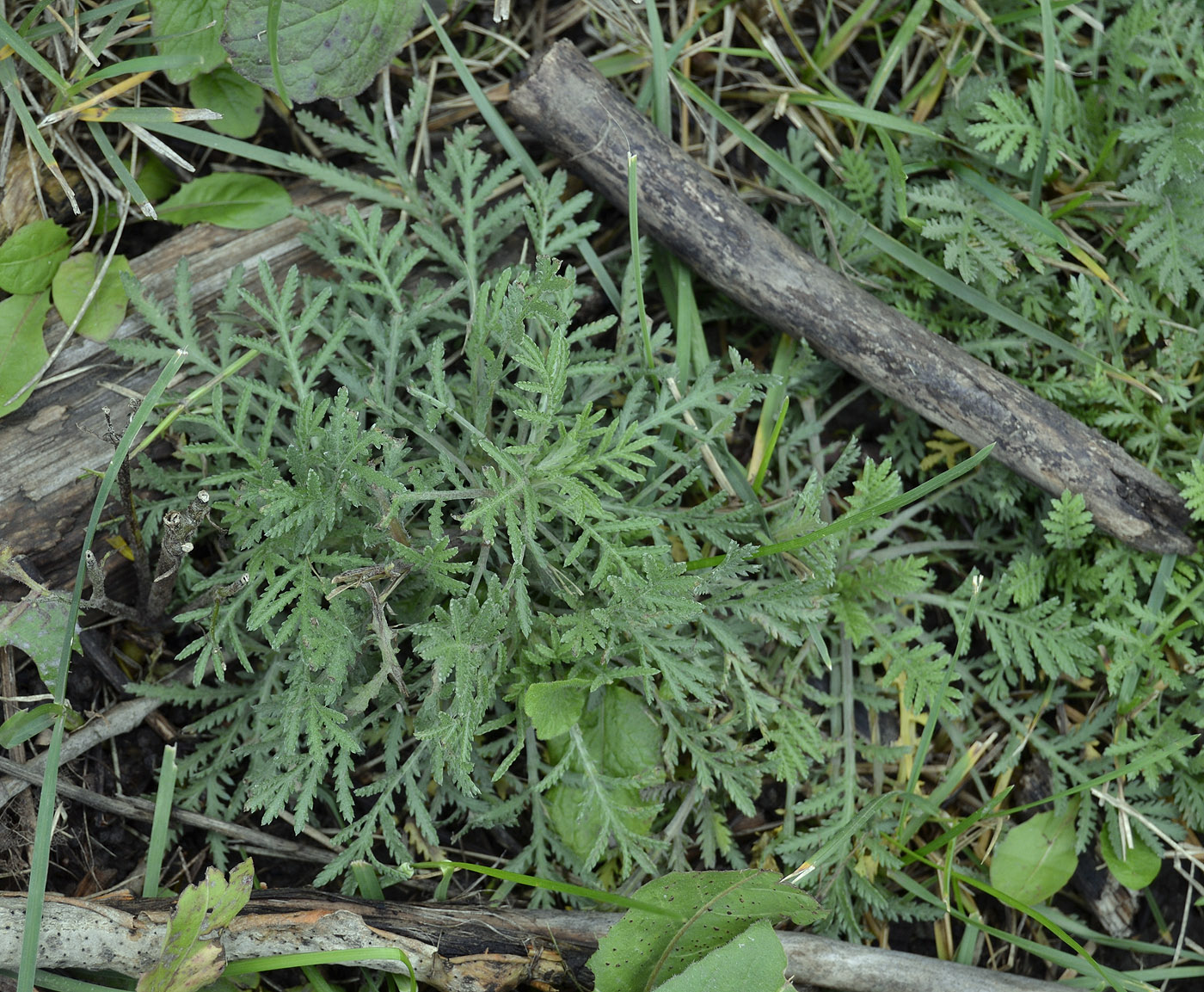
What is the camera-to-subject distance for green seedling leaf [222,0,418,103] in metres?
2.69

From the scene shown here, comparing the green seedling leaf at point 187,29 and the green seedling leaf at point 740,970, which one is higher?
the green seedling leaf at point 187,29

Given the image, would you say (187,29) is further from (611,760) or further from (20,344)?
(611,760)

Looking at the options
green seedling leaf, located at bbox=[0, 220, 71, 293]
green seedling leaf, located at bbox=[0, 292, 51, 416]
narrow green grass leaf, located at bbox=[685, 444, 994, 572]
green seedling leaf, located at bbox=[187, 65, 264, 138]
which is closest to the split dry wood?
narrow green grass leaf, located at bbox=[685, 444, 994, 572]

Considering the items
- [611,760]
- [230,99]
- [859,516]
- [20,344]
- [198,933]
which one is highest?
[230,99]

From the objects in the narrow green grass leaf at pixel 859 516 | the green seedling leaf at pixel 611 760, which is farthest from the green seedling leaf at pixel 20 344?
the narrow green grass leaf at pixel 859 516

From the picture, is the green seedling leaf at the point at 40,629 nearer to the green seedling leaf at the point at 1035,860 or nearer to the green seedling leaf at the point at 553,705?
the green seedling leaf at the point at 553,705

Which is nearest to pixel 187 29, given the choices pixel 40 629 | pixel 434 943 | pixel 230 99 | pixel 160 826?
pixel 230 99

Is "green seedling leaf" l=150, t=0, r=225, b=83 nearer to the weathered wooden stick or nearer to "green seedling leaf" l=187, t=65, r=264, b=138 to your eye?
"green seedling leaf" l=187, t=65, r=264, b=138

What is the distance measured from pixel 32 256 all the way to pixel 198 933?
2.01 m

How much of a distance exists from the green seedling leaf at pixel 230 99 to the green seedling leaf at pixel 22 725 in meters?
1.81

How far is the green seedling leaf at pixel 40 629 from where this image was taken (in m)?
2.51

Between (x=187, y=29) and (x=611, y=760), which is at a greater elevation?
(x=187, y=29)

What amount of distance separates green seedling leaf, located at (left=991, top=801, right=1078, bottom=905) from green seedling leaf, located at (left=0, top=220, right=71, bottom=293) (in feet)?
11.4

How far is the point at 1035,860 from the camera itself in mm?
2998
